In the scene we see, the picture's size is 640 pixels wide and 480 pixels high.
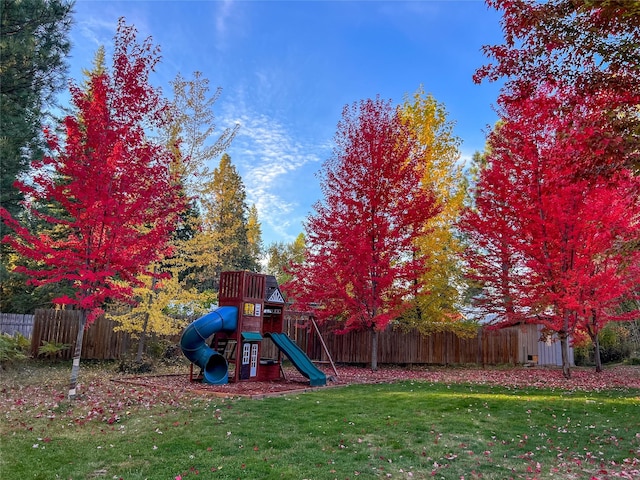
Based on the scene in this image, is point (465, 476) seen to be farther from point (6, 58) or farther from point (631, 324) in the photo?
point (631, 324)

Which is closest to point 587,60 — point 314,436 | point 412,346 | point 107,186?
point 314,436

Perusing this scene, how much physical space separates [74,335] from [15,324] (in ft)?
15.6

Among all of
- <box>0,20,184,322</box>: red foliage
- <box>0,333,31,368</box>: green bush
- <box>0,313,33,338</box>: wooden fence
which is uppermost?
<box>0,20,184,322</box>: red foliage

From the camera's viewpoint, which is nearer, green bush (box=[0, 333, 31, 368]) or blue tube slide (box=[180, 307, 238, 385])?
blue tube slide (box=[180, 307, 238, 385])

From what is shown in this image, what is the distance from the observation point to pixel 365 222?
48.2 ft

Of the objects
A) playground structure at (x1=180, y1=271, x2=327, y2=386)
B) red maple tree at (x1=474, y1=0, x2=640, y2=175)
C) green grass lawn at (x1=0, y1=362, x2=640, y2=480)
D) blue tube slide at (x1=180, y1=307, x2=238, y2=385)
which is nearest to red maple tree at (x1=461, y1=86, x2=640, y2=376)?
green grass lawn at (x1=0, y1=362, x2=640, y2=480)

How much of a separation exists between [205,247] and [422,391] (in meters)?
7.91

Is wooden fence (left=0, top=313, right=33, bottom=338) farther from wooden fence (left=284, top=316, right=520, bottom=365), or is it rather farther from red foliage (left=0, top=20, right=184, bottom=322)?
red foliage (left=0, top=20, right=184, bottom=322)

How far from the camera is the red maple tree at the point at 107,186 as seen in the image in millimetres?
7984

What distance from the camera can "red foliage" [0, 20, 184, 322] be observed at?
26.2 feet

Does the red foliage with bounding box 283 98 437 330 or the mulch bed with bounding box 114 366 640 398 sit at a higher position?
the red foliage with bounding box 283 98 437 330

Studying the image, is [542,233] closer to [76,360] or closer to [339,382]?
[339,382]

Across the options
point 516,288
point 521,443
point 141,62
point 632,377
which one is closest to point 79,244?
point 141,62

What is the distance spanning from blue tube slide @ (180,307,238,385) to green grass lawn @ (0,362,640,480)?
178 centimetres
